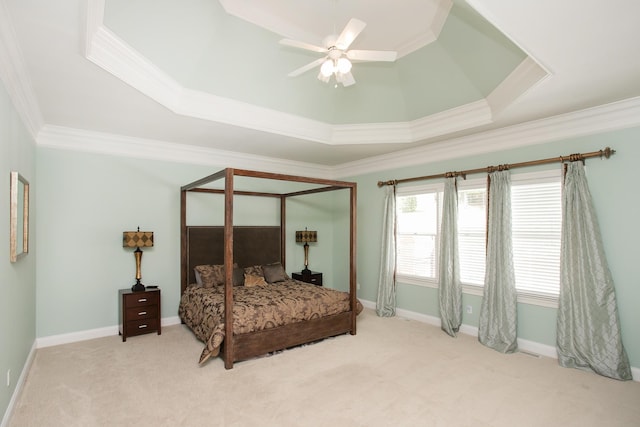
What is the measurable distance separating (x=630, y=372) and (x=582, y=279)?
93 cm

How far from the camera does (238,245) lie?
18.3 feet

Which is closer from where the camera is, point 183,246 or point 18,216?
point 18,216

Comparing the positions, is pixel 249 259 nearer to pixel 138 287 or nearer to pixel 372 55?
pixel 138 287

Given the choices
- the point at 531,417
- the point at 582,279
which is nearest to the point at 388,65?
the point at 582,279

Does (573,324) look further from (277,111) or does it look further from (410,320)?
(277,111)

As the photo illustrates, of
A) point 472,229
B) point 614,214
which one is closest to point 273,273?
point 472,229

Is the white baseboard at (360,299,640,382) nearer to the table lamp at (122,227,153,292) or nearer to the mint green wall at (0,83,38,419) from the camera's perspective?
the table lamp at (122,227,153,292)

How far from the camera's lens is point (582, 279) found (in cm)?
349

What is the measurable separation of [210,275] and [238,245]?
818 millimetres

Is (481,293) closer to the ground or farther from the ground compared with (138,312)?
farther from the ground

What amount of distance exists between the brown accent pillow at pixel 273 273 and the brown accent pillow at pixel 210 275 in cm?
70

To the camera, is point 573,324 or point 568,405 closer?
point 568,405

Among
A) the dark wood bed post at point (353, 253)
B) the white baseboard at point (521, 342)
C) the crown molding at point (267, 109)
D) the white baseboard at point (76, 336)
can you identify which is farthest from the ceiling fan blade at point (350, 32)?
the white baseboard at point (76, 336)

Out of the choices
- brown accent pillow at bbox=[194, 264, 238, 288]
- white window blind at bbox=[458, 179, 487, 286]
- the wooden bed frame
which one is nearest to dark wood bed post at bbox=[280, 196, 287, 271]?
the wooden bed frame
